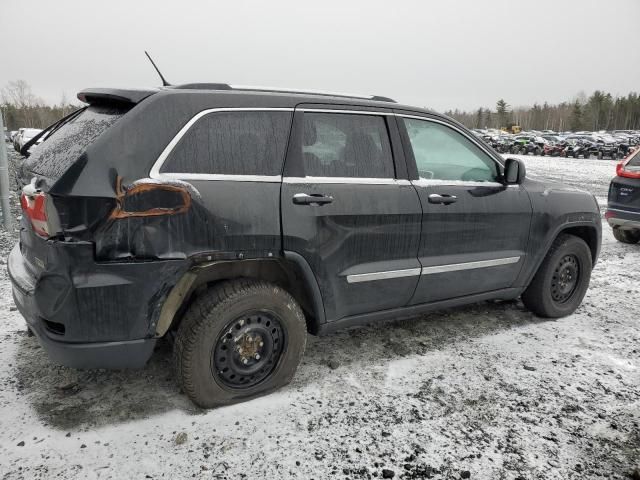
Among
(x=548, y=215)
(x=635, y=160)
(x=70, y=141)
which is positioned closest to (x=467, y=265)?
(x=548, y=215)

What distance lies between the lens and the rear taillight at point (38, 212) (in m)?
2.31

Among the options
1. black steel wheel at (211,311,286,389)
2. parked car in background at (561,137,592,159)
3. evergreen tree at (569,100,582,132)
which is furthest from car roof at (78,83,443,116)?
evergreen tree at (569,100,582,132)

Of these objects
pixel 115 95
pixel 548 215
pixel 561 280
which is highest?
pixel 115 95

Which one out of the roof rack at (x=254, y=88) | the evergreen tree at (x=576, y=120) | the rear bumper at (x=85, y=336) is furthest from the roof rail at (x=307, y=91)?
the evergreen tree at (x=576, y=120)

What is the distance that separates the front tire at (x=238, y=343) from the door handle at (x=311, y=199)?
533mm

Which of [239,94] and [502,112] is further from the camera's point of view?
[502,112]

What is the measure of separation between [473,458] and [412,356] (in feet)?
3.71

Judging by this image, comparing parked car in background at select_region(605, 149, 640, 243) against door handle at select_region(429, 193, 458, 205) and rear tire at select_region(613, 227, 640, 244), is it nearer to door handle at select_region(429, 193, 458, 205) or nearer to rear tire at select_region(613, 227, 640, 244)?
rear tire at select_region(613, 227, 640, 244)

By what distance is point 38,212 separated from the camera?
2.37m

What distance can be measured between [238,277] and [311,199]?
638 millimetres

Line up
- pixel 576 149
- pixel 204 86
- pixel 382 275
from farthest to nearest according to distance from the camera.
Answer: pixel 576 149, pixel 382 275, pixel 204 86

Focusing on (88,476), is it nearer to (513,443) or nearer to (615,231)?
(513,443)

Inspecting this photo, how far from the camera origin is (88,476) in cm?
222

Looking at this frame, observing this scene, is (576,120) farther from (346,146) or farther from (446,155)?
(346,146)
